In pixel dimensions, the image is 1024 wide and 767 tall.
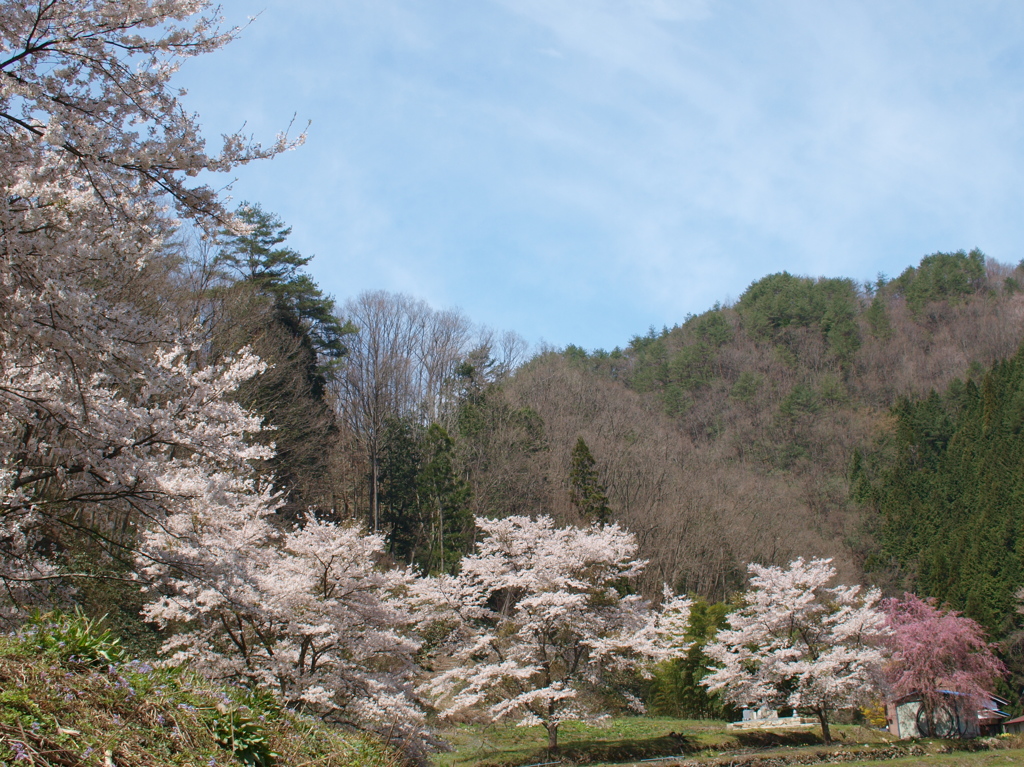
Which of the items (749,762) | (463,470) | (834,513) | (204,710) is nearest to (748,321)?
(834,513)

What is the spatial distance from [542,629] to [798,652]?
7.31 m

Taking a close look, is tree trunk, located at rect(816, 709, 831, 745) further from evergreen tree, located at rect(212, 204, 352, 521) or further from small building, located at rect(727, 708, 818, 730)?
evergreen tree, located at rect(212, 204, 352, 521)

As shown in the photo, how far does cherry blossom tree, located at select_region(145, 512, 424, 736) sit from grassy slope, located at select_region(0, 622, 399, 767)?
435 centimetres

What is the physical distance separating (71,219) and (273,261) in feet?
91.0

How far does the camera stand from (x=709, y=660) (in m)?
25.3

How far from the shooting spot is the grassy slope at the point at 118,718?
10.5 feet

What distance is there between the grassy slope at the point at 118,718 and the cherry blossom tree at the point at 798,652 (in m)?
17.6

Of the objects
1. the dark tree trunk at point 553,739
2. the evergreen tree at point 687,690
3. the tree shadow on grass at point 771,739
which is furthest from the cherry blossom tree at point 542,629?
the evergreen tree at point 687,690

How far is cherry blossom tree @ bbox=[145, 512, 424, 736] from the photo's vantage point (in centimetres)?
962

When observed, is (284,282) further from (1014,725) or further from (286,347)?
(1014,725)

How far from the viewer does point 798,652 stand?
19375 millimetres

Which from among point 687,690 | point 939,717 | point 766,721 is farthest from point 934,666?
point 687,690

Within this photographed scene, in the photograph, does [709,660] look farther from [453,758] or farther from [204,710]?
[204,710]

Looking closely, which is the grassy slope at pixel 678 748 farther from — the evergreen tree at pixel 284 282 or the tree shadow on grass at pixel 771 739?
the evergreen tree at pixel 284 282
